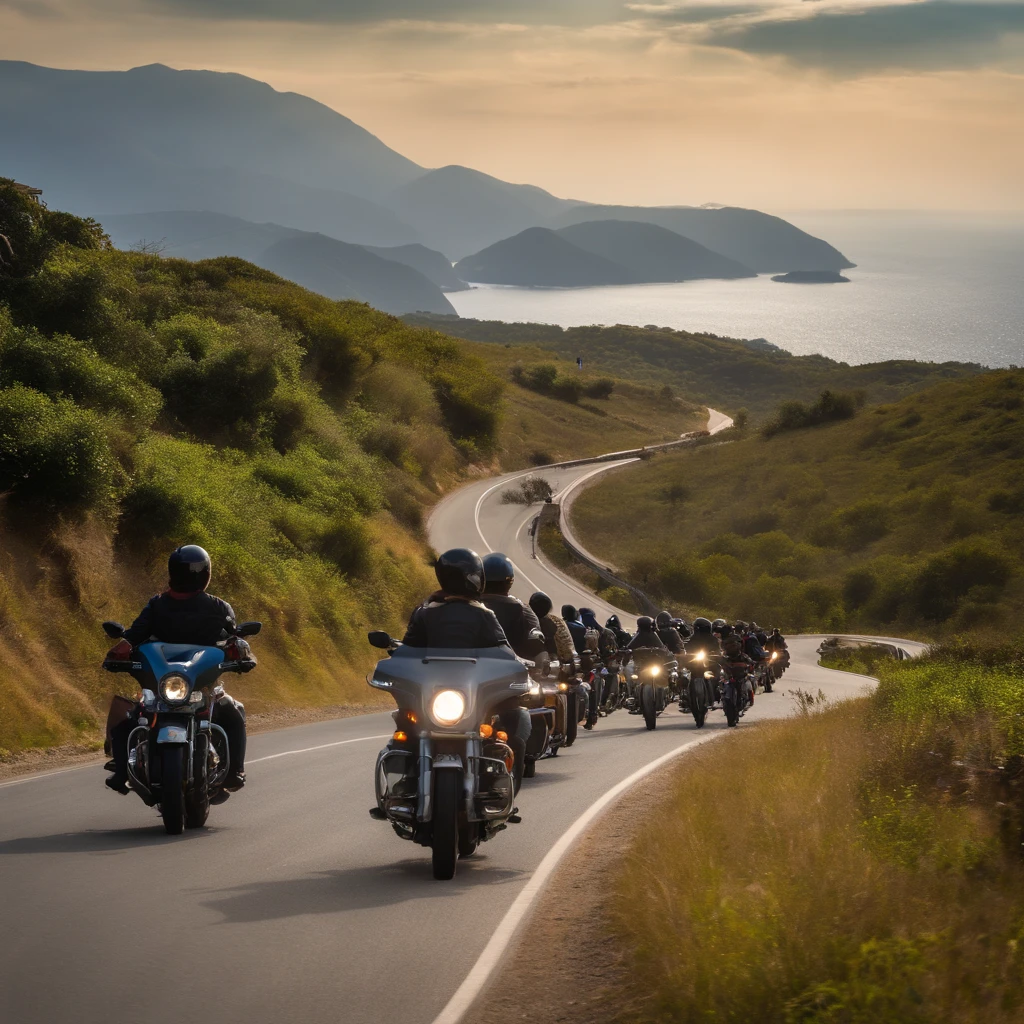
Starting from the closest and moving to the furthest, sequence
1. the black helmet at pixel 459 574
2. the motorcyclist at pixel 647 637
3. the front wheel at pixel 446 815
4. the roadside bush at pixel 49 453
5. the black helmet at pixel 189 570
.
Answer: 1. the front wheel at pixel 446 815
2. the black helmet at pixel 459 574
3. the black helmet at pixel 189 570
4. the motorcyclist at pixel 647 637
5. the roadside bush at pixel 49 453

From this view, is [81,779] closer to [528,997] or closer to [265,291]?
[528,997]

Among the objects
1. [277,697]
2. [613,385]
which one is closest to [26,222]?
[277,697]

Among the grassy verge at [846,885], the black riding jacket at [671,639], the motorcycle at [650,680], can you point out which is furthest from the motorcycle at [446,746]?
the black riding jacket at [671,639]

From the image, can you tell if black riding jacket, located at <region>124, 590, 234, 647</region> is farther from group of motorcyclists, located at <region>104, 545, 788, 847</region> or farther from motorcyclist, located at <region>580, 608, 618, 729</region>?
motorcyclist, located at <region>580, 608, 618, 729</region>

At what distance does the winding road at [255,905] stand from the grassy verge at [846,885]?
35.6 inches

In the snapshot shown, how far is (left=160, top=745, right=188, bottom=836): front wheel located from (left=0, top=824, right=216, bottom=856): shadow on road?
0.14m

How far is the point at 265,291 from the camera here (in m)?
70.3

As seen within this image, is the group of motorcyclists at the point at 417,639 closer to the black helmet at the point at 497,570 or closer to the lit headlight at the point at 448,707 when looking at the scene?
the black helmet at the point at 497,570

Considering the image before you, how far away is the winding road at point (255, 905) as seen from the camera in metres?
5.64

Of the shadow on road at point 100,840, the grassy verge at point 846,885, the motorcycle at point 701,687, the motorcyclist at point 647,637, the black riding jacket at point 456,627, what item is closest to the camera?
the grassy verge at point 846,885

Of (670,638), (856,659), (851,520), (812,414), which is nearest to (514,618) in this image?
(670,638)

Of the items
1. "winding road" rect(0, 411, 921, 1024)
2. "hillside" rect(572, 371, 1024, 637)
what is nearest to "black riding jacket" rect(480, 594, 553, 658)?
"winding road" rect(0, 411, 921, 1024)

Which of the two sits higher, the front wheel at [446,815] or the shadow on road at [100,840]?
the front wheel at [446,815]

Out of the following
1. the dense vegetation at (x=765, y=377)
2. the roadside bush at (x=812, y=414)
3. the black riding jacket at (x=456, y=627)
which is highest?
the dense vegetation at (x=765, y=377)
